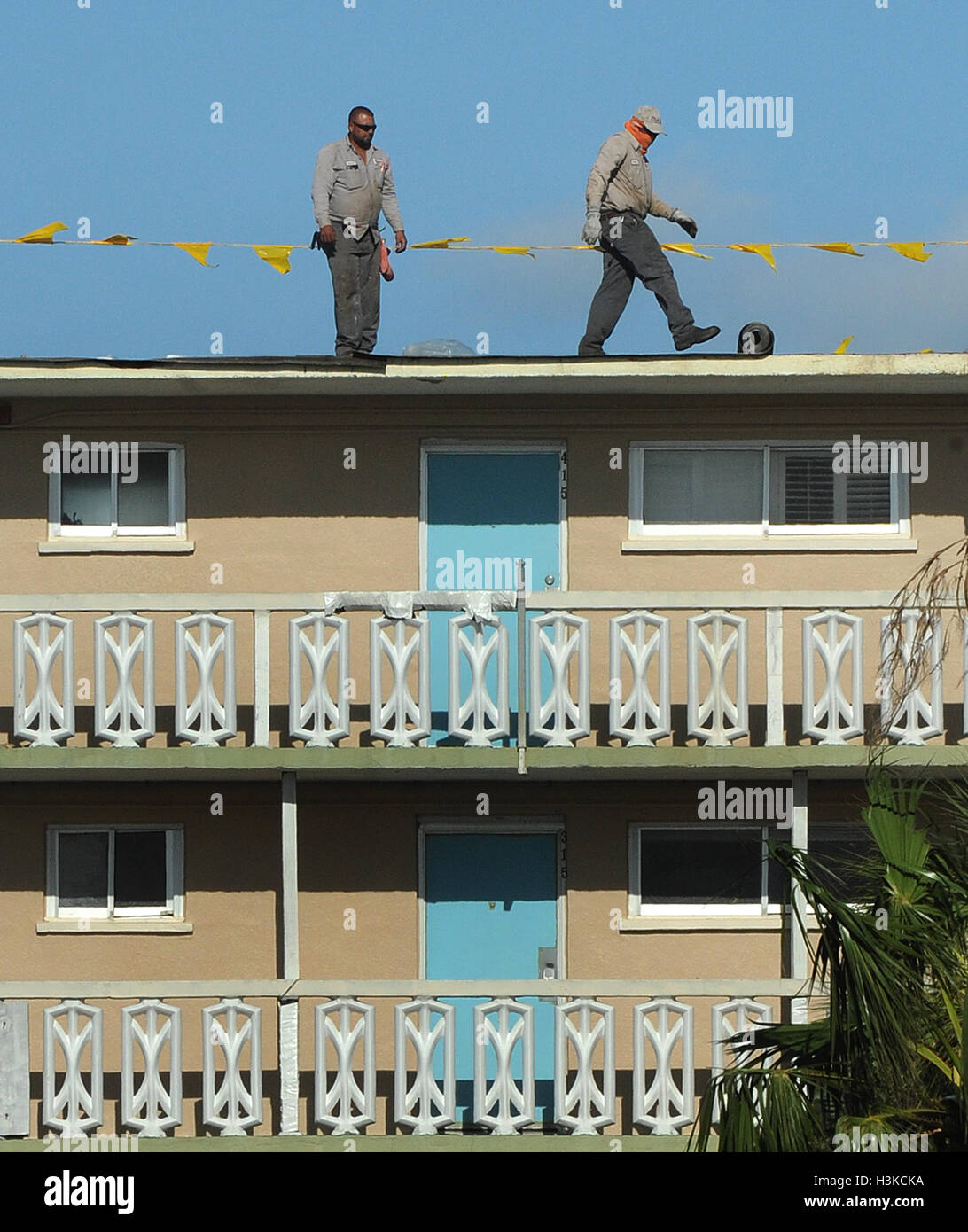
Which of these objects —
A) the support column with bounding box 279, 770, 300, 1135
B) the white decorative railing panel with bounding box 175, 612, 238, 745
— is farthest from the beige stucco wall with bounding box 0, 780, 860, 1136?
the white decorative railing panel with bounding box 175, 612, 238, 745

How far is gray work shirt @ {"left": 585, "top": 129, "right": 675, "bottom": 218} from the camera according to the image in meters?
15.0

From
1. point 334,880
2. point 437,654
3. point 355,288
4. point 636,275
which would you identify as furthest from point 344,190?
point 334,880

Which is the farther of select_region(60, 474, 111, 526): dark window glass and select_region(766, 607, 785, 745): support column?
select_region(60, 474, 111, 526): dark window glass

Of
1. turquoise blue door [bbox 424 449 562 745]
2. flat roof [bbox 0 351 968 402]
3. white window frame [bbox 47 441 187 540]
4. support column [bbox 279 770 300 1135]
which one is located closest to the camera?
support column [bbox 279 770 300 1135]

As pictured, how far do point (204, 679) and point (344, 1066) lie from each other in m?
2.83

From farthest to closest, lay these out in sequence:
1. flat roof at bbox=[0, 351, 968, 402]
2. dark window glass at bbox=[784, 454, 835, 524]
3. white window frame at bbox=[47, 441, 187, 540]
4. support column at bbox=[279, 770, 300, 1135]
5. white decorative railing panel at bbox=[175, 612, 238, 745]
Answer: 1. dark window glass at bbox=[784, 454, 835, 524]
2. white window frame at bbox=[47, 441, 187, 540]
3. flat roof at bbox=[0, 351, 968, 402]
4. white decorative railing panel at bbox=[175, 612, 238, 745]
5. support column at bbox=[279, 770, 300, 1135]

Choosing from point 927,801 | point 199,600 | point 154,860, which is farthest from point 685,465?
point 154,860

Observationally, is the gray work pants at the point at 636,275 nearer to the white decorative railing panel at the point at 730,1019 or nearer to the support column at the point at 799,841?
the support column at the point at 799,841

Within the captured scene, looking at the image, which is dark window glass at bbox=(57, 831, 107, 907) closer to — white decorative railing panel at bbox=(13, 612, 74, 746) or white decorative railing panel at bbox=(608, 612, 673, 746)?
white decorative railing panel at bbox=(13, 612, 74, 746)

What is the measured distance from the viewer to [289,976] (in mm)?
13336

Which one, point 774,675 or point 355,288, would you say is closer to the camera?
point 774,675

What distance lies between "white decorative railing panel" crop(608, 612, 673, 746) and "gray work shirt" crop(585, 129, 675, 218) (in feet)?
12.2

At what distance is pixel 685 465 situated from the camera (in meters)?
15.4

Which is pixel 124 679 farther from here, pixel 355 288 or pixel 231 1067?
pixel 355 288
